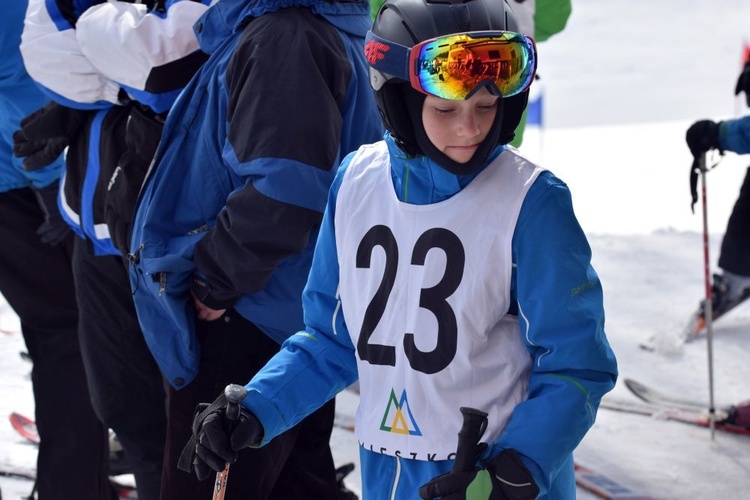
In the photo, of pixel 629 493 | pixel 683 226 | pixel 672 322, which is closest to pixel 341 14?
pixel 629 493

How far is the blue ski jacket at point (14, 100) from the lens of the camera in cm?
360

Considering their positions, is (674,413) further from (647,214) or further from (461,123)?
(647,214)

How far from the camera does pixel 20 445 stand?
4.41 metres

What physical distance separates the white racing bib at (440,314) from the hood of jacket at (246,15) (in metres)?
0.73

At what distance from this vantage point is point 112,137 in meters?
2.99

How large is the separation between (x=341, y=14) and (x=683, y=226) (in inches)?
225

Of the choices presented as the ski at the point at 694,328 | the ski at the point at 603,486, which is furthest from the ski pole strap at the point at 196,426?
the ski at the point at 694,328

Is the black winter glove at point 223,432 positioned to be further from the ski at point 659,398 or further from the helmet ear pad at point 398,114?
the ski at point 659,398

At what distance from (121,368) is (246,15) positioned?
44.9 inches

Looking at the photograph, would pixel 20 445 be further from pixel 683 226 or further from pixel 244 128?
pixel 683 226

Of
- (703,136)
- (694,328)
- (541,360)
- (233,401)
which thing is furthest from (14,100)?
(694,328)

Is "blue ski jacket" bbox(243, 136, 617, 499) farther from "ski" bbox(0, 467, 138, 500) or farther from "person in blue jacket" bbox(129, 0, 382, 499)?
"ski" bbox(0, 467, 138, 500)

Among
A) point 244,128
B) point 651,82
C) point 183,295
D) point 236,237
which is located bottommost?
point 651,82

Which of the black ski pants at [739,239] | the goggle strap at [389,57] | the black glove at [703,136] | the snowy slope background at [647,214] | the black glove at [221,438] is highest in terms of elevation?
the goggle strap at [389,57]
